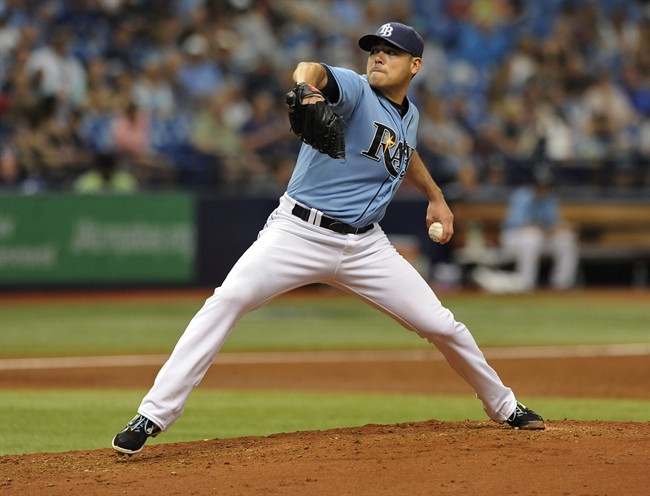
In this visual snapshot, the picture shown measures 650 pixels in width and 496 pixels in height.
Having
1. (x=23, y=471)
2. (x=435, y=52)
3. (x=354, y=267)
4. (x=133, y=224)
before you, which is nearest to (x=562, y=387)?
(x=354, y=267)

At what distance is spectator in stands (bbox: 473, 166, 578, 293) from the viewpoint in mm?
16828

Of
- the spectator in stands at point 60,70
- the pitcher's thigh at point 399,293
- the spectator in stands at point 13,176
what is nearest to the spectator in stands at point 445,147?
the spectator in stands at point 60,70

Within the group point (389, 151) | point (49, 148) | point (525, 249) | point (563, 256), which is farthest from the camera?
point (563, 256)

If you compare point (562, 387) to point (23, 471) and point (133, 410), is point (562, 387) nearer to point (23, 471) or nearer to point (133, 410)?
point (133, 410)

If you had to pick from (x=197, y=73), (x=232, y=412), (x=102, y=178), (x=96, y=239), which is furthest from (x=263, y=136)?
(x=232, y=412)

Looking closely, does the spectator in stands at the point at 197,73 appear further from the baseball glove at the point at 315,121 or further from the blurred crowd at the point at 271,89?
the baseball glove at the point at 315,121

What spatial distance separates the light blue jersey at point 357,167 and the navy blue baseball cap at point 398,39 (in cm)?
18

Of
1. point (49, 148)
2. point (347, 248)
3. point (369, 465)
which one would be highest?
point (347, 248)

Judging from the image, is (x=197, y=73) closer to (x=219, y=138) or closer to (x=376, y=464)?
(x=219, y=138)

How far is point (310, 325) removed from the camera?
13.2 meters

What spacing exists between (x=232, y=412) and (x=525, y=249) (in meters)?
10.3

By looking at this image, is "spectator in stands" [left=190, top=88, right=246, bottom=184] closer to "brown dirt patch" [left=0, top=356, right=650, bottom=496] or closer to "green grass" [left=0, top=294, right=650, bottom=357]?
"green grass" [left=0, top=294, right=650, bottom=357]

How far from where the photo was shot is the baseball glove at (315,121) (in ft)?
14.5

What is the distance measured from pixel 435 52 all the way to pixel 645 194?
4.35m
